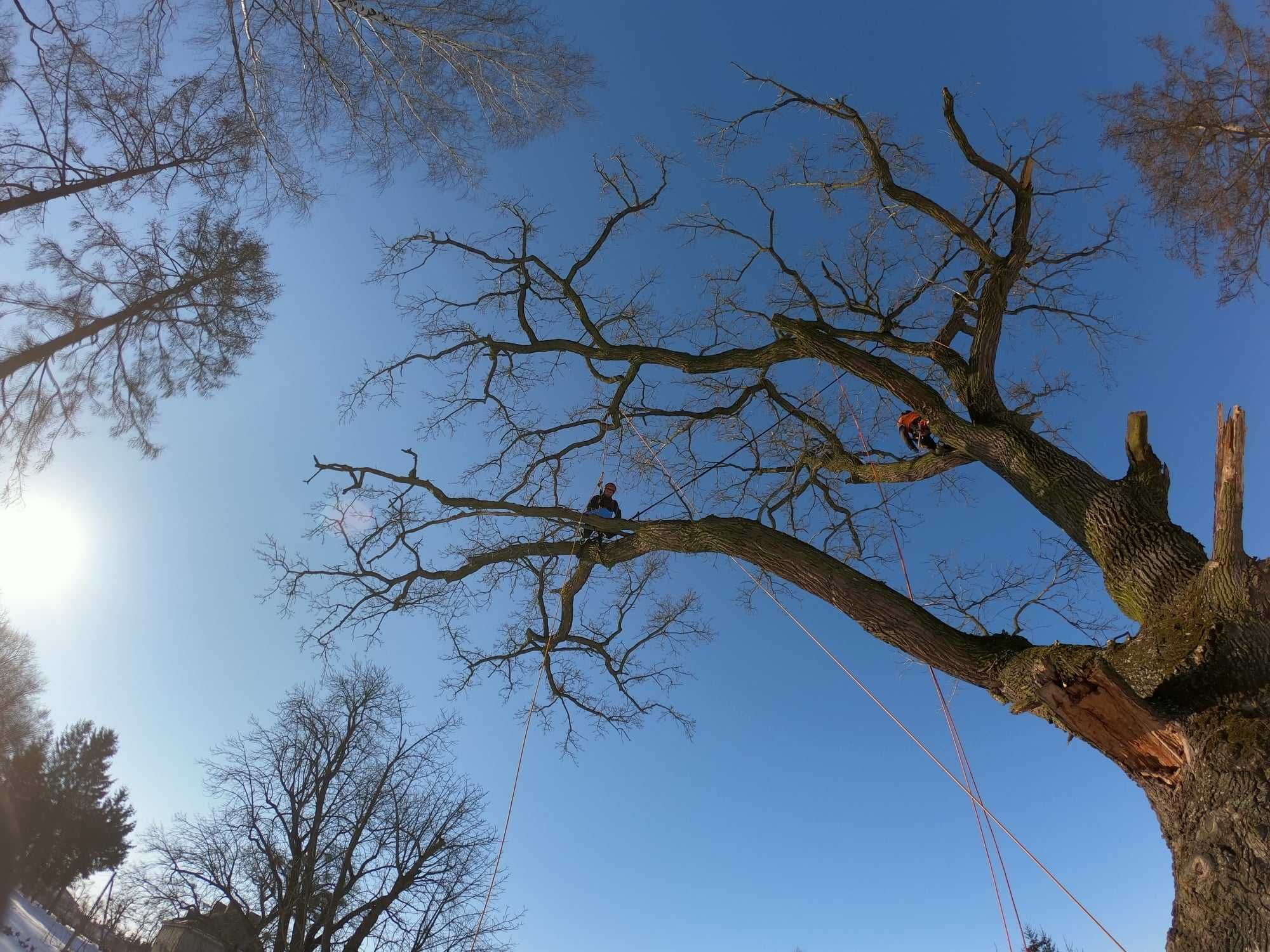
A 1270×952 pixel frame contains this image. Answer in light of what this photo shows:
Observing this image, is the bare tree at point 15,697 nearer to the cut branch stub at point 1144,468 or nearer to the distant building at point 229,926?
the distant building at point 229,926

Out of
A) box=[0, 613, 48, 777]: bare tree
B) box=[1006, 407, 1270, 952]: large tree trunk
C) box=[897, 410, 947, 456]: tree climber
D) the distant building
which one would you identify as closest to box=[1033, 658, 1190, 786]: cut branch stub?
box=[1006, 407, 1270, 952]: large tree trunk

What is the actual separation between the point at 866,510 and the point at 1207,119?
234 inches

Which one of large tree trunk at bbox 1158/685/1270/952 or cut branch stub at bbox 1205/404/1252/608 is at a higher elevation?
cut branch stub at bbox 1205/404/1252/608

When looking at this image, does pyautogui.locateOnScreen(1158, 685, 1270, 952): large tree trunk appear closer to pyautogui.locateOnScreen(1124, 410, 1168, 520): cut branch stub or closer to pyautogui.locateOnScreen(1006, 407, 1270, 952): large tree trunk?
pyautogui.locateOnScreen(1006, 407, 1270, 952): large tree trunk

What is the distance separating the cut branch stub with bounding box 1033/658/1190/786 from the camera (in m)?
2.77

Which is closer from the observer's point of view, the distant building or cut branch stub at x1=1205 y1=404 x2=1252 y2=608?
cut branch stub at x1=1205 y1=404 x2=1252 y2=608

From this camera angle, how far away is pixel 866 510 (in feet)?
23.1

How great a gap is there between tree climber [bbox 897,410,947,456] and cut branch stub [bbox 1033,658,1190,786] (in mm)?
3677

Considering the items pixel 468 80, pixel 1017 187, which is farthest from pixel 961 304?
pixel 468 80

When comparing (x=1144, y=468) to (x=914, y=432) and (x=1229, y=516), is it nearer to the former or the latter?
(x=1229, y=516)

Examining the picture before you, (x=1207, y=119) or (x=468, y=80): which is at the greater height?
(x=1207, y=119)

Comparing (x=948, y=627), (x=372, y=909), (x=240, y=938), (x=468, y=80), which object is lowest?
(x=240, y=938)

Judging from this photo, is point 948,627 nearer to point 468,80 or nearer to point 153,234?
point 468,80

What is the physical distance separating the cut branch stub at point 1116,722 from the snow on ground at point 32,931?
28879 millimetres
